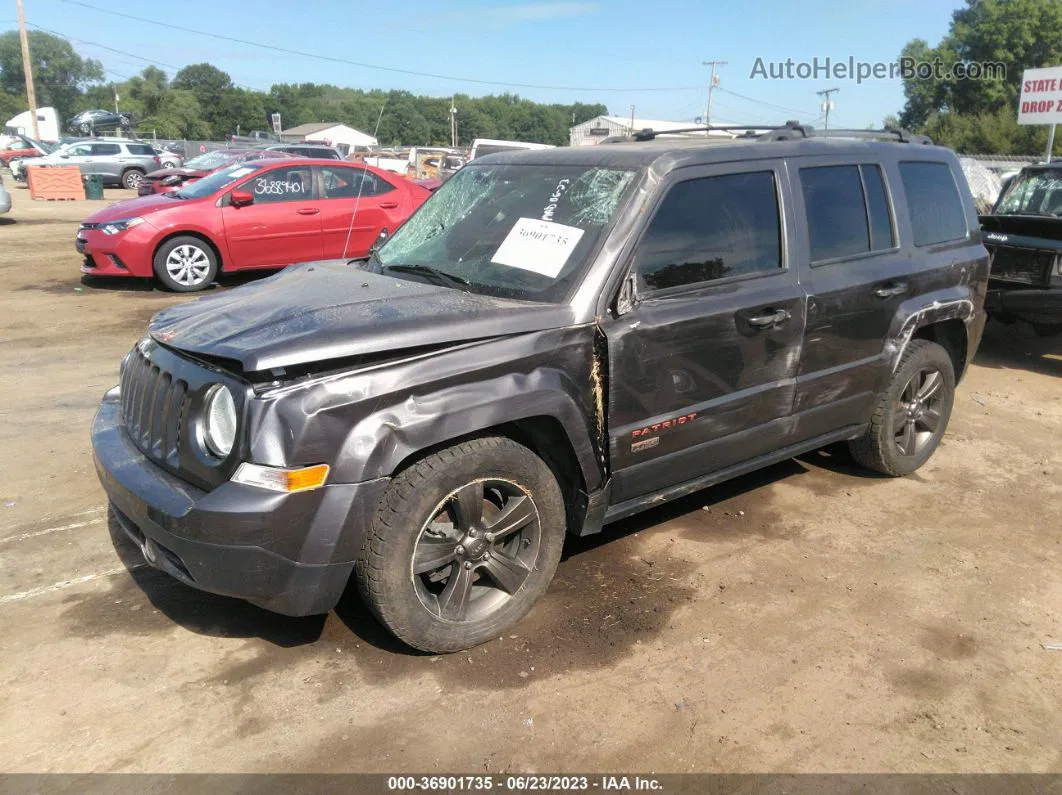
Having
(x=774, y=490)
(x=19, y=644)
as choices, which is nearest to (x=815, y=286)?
(x=774, y=490)

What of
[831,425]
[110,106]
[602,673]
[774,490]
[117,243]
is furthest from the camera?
Answer: [110,106]

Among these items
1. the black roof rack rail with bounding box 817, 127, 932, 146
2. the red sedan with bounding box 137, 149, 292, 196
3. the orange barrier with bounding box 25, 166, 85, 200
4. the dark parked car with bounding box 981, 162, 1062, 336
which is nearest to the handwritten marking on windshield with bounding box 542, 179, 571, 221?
the black roof rack rail with bounding box 817, 127, 932, 146

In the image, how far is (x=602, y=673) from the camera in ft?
9.98

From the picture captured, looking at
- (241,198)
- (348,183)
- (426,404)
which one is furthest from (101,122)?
(426,404)

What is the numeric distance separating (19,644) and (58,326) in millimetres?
6263

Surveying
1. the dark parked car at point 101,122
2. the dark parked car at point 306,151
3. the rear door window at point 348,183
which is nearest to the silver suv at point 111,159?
the dark parked car at point 306,151

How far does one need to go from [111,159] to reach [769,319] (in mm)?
30590

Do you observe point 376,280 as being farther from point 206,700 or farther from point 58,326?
point 58,326

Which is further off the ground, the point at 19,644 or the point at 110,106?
the point at 110,106

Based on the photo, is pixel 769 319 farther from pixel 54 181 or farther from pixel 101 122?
pixel 101 122

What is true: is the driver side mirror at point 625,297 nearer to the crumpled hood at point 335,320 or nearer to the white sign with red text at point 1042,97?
the crumpled hood at point 335,320

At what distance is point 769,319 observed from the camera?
3721mm

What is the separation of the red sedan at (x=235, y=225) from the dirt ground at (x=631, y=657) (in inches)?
233

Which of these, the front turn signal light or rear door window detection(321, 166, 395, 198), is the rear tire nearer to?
rear door window detection(321, 166, 395, 198)
